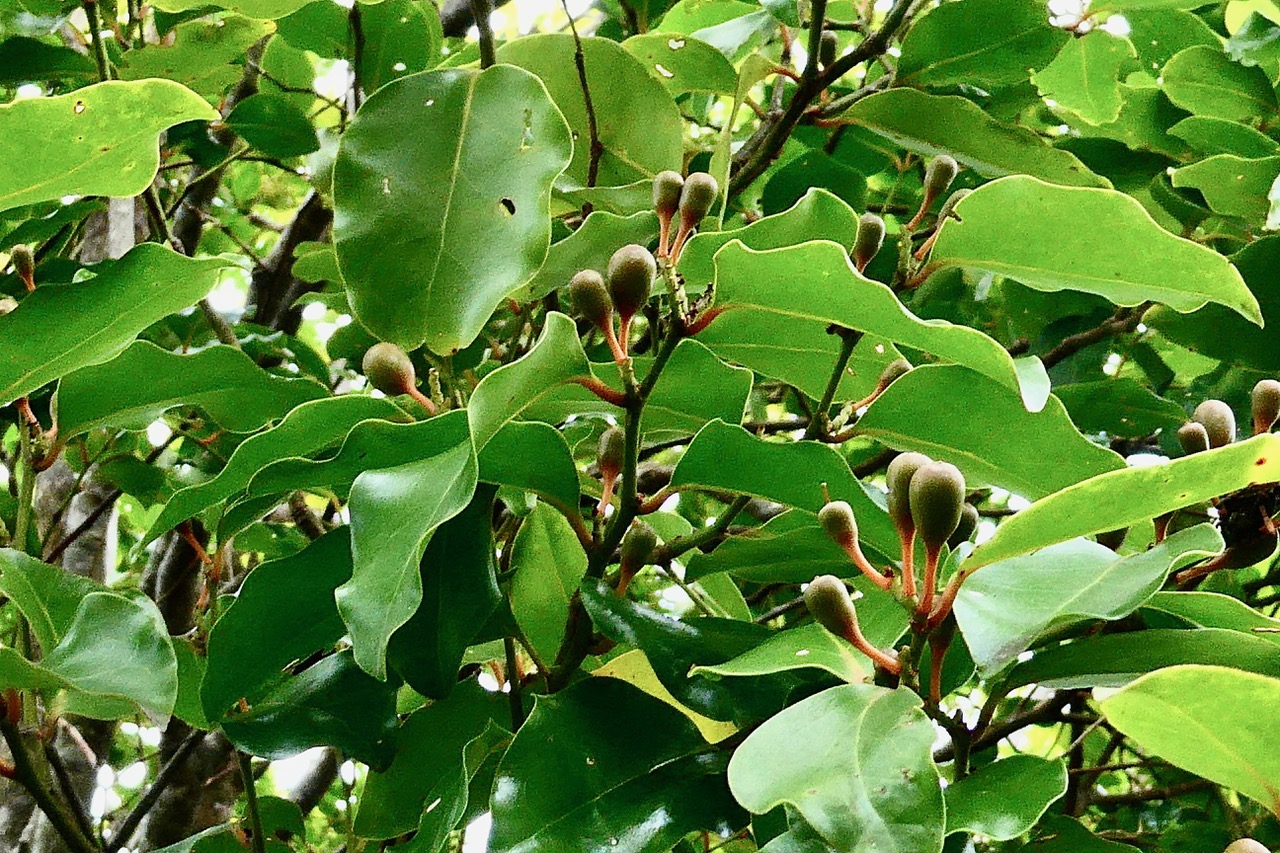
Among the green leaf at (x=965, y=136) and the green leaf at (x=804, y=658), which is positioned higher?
the green leaf at (x=965, y=136)

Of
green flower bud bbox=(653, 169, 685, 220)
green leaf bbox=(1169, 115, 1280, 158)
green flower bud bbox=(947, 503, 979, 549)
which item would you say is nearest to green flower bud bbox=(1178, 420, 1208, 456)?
green flower bud bbox=(947, 503, 979, 549)

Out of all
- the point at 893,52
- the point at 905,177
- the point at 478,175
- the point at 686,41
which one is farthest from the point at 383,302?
the point at 893,52

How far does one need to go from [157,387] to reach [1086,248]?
2.15ft

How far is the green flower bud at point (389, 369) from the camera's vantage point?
2.57 ft

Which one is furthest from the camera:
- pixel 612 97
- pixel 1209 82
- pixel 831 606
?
pixel 1209 82

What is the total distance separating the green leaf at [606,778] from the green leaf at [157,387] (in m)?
0.38

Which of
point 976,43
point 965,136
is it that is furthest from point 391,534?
point 976,43

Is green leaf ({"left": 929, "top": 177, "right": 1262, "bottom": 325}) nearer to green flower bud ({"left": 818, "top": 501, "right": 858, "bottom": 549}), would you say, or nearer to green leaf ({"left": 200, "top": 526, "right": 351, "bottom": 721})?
green flower bud ({"left": 818, "top": 501, "right": 858, "bottom": 549})

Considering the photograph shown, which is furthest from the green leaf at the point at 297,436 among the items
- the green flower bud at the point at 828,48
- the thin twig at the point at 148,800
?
the green flower bud at the point at 828,48

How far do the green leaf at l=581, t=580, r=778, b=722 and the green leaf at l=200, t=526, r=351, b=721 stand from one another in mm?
155

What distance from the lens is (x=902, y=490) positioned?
0.65 m

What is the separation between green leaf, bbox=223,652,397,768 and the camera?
83cm

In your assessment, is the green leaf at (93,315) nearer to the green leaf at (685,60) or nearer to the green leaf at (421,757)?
the green leaf at (421,757)

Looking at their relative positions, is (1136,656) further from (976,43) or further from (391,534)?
(976,43)
